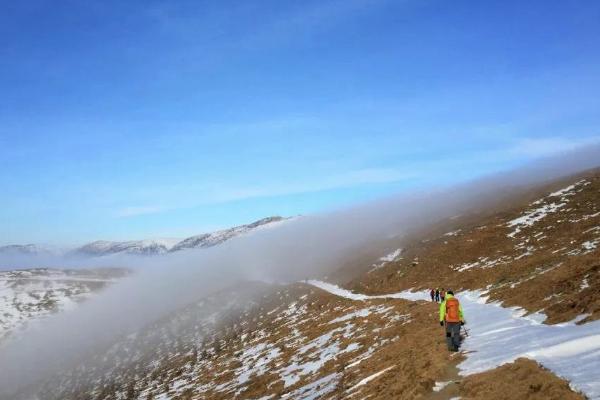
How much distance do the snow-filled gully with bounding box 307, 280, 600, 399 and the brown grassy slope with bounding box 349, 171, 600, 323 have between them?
4.08 ft

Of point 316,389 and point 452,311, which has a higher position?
point 452,311

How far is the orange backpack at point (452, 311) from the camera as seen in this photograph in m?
18.6

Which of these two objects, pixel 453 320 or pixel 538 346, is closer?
pixel 538 346

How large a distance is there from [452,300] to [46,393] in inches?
2657

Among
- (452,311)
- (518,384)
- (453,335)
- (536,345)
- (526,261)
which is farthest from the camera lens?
(526,261)

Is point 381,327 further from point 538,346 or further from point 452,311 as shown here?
point 538,346

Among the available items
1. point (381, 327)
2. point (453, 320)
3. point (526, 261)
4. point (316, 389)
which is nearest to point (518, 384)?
point (453, 320)

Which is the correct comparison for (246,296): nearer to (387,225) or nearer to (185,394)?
(185,394)

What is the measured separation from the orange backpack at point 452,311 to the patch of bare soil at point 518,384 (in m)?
4.81

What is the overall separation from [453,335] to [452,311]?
0.96 m

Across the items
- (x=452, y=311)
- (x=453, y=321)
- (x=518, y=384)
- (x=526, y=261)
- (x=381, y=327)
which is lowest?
(x=381, y=327)

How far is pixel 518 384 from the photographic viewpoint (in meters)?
11.8

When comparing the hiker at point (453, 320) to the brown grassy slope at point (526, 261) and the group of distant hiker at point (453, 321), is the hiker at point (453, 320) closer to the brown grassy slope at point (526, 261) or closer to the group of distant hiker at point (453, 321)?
the group of distant hiker at point (453, 321)

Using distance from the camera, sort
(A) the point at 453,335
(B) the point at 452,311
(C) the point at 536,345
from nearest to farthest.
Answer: (C) the point at 536,345 → (A) the point at 453,335 → (B) the point at 452,311
